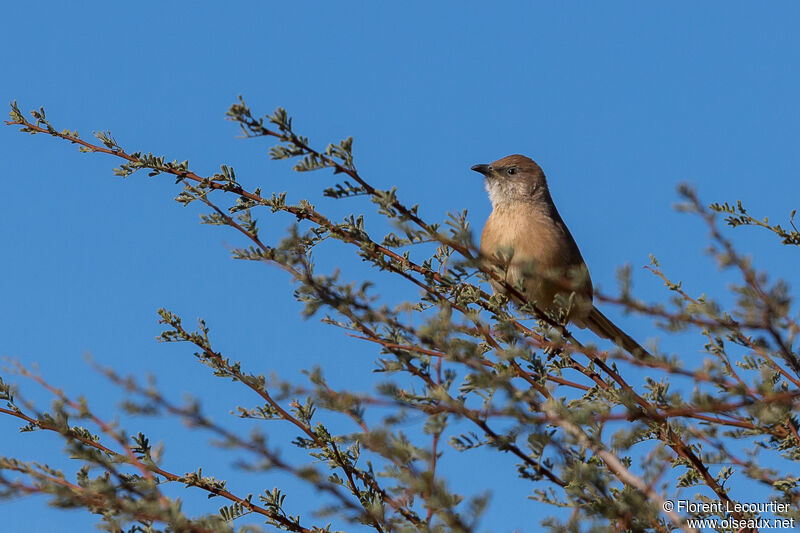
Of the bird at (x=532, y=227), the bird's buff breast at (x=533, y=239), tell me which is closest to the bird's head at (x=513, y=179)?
the bird at (x=532, y=227)

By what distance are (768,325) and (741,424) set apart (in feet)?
1.22

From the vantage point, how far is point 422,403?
248cm

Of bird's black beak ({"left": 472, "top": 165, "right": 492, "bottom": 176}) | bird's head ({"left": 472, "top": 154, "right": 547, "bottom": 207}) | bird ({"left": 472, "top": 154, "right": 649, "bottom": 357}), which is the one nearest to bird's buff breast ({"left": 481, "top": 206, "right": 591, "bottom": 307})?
bird ({"left": 472, "top": 154, "right": 649, "bottom": 357})

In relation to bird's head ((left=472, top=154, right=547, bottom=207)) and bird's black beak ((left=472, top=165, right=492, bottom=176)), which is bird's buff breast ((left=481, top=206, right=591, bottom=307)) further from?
bird's black beak ((left=472, top=165, right=492, bottom=176))

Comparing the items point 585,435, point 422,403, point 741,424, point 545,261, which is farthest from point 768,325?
point 545,261

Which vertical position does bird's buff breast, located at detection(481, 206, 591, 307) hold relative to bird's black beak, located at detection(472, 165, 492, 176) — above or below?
below

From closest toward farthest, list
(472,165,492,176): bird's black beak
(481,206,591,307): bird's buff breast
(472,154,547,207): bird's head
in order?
(481,206,591,307): bird's buff breast < (472,154,547,207): bird's head < (472,165,492,176): bird's black beak

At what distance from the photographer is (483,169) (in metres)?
6.82

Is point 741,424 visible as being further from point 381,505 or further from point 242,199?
point 242,199

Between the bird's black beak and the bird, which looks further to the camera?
the bird's black beak

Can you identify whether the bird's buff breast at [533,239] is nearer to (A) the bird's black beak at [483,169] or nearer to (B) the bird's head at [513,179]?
(B) the bird's head at [513,179]

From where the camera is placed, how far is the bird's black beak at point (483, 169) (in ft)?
22.4

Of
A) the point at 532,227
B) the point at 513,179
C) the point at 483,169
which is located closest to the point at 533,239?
the point at 532,227

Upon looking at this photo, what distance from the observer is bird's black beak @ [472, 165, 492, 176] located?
6.82 m
